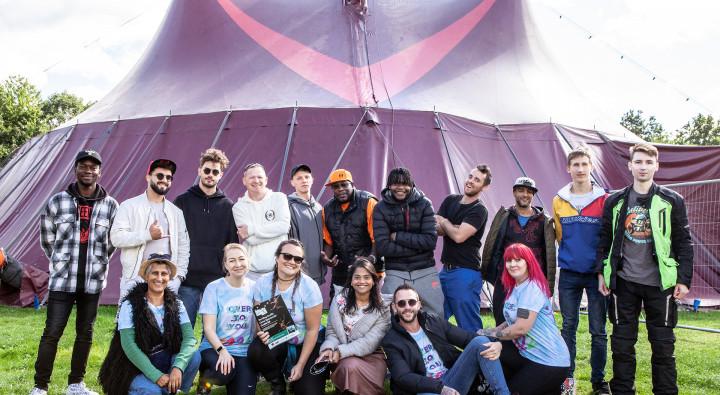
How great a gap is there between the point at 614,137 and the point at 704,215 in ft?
6.31

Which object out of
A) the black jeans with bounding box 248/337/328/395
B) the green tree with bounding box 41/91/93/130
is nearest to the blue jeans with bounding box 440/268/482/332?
the black jeans with bounding box 248/337/328/395

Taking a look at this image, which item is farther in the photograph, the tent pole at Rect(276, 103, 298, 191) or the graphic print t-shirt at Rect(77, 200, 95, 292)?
the tent pole at Rect(276, 103, 298, 191)

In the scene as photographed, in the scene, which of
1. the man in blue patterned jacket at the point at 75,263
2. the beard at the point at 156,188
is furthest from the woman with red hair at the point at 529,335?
the man in blue patterned jacket at the point at 75,263

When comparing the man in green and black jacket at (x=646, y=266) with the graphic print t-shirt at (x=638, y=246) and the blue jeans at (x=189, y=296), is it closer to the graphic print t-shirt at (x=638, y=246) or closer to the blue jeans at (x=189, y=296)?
the graphic print t-shirt at (x=638, y=246)

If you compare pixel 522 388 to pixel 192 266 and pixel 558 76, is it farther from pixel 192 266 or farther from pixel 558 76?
pixel 558 76

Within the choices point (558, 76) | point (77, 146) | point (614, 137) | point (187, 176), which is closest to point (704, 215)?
point (614, 137)

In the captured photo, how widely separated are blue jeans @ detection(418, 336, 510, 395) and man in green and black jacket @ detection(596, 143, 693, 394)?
836mm

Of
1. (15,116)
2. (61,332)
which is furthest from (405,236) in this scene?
(15,116)

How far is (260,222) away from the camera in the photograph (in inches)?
165

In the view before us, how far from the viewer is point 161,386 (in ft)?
11.0

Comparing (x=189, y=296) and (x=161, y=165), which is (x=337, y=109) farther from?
(x=189, y=296)

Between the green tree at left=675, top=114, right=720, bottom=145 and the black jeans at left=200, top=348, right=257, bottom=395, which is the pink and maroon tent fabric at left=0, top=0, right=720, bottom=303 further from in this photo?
the green tree at left=675, top=114, right=720, bottom=145

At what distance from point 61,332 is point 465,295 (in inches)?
103

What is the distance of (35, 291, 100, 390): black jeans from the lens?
3.72 metres
